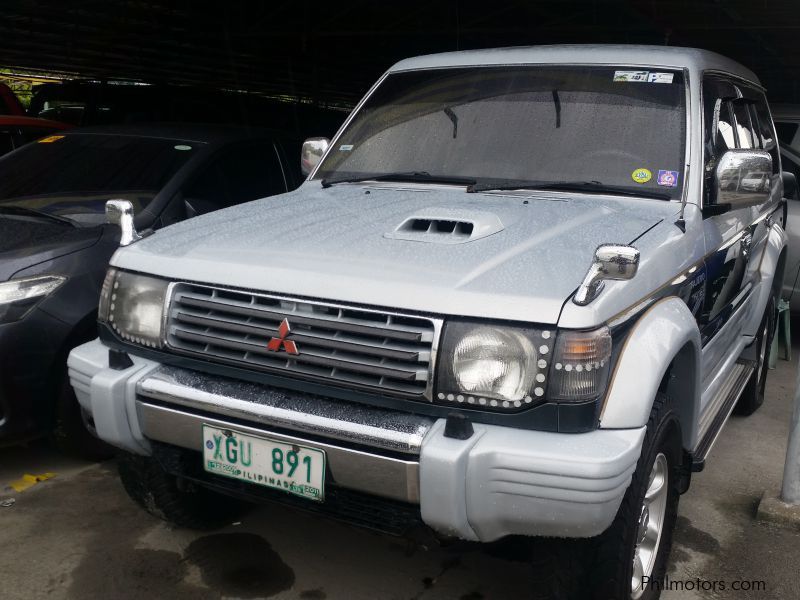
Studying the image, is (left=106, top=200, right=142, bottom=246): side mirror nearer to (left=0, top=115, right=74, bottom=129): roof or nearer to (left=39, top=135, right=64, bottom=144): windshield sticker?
(left=39, top=135, right=64, bottom=144): windshield sticker

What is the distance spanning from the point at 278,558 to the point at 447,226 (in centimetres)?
139

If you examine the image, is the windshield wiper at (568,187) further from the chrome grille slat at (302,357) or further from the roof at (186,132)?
the roof at (186,132)

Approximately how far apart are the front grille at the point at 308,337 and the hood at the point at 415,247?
0.16ft

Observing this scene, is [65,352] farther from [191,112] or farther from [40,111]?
[40,111]

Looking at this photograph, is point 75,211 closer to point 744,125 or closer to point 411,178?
point 411,178

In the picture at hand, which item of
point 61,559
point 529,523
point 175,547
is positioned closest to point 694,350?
point 529,523

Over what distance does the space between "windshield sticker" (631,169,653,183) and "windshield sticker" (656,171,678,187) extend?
0.03 metres

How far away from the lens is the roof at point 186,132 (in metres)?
4.84

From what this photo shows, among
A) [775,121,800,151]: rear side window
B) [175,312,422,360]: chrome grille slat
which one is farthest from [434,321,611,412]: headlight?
[775,121,800,151]: rear side window

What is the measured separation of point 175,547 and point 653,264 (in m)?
2.02

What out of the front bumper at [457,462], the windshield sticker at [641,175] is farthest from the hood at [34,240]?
the windshield sticker at [641,175]

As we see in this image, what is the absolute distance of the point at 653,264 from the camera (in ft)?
8.42

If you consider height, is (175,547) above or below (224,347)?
below

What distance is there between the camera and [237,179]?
15.9 feet
